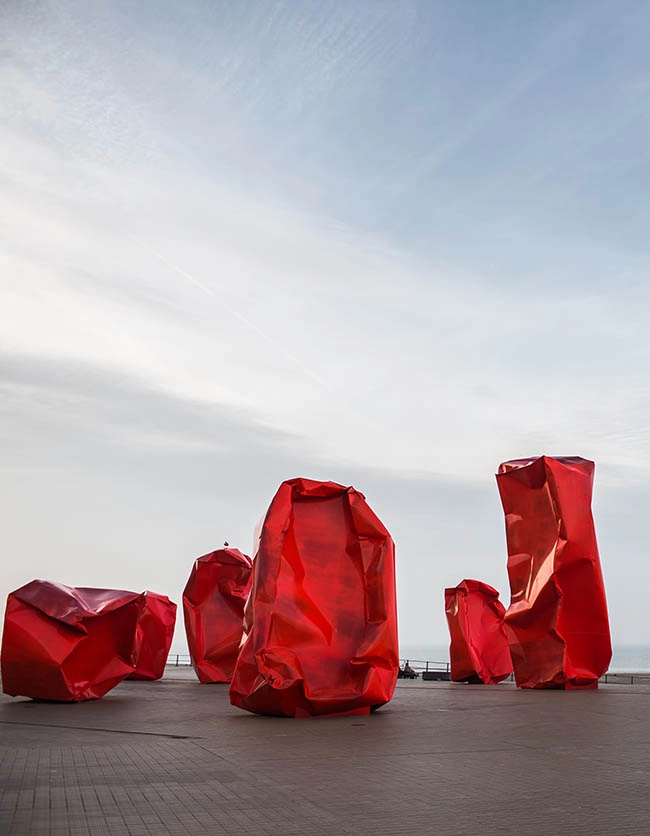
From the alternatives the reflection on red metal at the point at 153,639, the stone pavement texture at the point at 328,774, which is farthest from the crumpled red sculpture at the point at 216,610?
the stone pavement texture at the point at 328,774

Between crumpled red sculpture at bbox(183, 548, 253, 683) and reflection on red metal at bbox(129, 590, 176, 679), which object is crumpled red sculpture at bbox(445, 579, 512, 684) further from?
reflection on red metal at bbox(129, 590, 176, 679)

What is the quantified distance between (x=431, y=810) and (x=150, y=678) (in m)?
22.3

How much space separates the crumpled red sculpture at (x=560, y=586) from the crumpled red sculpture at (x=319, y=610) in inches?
273

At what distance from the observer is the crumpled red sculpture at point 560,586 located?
19.3 m

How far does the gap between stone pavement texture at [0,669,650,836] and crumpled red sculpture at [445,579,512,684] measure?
1315 centimetres

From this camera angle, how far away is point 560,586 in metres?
19.4

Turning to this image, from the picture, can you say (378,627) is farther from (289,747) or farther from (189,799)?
(189,799)

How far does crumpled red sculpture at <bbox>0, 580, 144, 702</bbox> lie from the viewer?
15867 mm

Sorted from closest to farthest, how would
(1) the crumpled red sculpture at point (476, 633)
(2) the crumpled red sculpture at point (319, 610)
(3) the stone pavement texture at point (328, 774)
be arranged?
(3) the stone pavement texture at point (328, 774) → (2) the crumpled red sculpture at point (319, 610) → (1) the crumpled red sculpture at point (476, 633)

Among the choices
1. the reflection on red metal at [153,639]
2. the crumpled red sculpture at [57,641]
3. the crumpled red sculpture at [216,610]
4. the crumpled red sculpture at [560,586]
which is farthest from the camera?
the reflection on red metal at [153,639]

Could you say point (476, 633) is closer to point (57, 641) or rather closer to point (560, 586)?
point (560, 586)

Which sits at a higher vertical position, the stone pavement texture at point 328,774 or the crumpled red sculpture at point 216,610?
the crumpled red sculpture at point 216,610

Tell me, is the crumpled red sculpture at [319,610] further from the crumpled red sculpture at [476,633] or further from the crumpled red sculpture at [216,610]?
the crumpled red sculpture at [476,633]

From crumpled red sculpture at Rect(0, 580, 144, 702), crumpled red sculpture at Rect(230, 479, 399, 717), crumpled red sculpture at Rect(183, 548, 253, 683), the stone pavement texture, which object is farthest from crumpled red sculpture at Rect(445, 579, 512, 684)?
crumpled red sculpture at Rect(230, 479, 399, 717)
